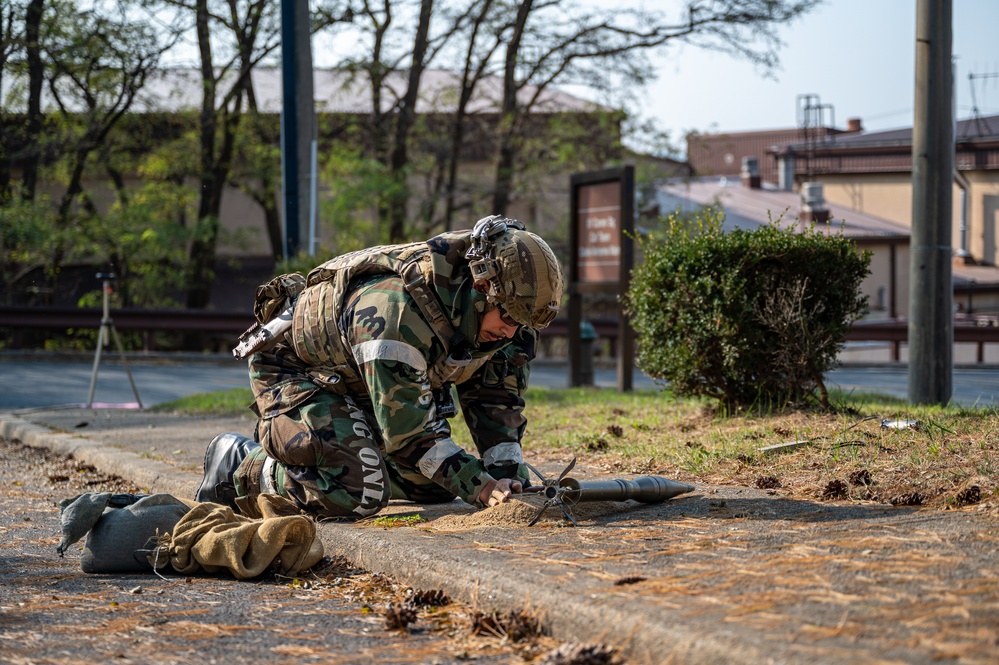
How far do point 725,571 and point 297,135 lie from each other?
1083 cm

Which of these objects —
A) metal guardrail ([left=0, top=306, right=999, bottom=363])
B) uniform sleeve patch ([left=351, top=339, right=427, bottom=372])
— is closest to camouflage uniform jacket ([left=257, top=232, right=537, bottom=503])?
uniform sleeve patch ([left=351, top=339, right=427, bottom=372])

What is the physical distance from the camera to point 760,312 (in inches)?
280

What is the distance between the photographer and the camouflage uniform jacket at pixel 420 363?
13.8ft

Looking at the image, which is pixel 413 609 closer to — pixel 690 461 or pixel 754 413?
pixel 690 461

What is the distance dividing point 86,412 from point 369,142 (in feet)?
50.4

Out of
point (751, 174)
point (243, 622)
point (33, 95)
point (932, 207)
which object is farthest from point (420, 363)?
point (751, 174)

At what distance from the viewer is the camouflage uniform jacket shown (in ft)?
13.8

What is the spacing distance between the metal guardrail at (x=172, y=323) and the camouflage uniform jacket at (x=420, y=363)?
1548 cm

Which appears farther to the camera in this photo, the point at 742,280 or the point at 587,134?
the point at 587,134

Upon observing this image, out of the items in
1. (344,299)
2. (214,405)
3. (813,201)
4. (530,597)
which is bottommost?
(214,405)

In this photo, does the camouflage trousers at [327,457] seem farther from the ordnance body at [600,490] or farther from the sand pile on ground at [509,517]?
the ordnance body at [600,490]

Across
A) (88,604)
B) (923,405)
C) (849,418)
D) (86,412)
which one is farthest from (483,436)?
(86,412)

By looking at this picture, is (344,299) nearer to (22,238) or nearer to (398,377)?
(398,377)

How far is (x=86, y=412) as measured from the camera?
10586 mm
